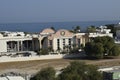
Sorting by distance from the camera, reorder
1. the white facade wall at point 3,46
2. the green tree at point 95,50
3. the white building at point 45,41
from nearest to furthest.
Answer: the green tree at point 95,50
the white building at point 45,41
the white facade wall at point 3,46

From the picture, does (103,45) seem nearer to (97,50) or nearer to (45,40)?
(97,50)

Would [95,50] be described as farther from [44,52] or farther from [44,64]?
[44,64]

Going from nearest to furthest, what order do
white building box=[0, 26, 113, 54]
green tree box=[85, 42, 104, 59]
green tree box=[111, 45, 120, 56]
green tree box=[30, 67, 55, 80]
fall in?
green tree box=[30, 67, 55, 80], green tree box=[85, 42, 104, 59], green tree box=[111, 45, 120, 56], white building box=[0, 26, 113, 54]

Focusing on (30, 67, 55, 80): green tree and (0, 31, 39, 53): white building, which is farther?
(0, 31, 39, 53): white building

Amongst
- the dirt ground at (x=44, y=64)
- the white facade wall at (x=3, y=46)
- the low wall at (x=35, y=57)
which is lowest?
the dirt ground at (x=44, y=64)

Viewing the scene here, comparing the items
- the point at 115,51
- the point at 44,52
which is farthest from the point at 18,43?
the point at 115,51

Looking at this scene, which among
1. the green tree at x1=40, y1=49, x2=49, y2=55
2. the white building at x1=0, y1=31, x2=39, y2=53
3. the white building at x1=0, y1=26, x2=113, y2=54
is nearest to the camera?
the green tree at x1=40, y1=49, x2=49, y2=55

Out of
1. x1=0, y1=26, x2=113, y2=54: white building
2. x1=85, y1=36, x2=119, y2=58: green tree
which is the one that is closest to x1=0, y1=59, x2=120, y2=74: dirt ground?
x1=85, y1=36, x2=119, y2=58: green tree

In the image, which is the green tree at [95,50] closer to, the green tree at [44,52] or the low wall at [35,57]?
the low wall at [35,57]

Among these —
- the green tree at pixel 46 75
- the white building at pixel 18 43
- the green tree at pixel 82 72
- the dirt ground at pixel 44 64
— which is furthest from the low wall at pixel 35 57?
the green tree at pixel 46 75

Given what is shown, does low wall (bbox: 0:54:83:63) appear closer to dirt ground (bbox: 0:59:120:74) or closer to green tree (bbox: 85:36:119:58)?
dirt ground (bbox: 0:59:120:74)

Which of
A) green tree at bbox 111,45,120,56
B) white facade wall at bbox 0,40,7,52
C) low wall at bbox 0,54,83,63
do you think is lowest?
low wall at bbox 0,54,83,63

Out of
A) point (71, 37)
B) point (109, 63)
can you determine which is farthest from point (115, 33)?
point (109, 63)

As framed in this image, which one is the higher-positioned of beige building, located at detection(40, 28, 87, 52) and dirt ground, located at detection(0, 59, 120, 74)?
beige building, located at detection(40, 28, 87, 52)
